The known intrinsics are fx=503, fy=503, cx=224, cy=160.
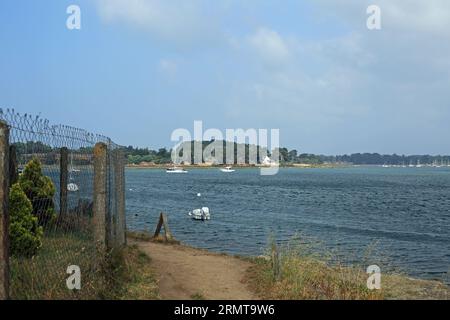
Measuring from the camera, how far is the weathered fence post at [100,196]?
828 cm

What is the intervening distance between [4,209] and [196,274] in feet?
21.4

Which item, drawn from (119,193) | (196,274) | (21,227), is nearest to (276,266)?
(196,274)

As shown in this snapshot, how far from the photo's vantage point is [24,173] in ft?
36.0

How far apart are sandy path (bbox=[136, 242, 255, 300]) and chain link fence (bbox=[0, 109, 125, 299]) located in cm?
135

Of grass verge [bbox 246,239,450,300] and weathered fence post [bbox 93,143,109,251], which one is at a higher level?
weathered fence post [bbox 93,143,109,251]

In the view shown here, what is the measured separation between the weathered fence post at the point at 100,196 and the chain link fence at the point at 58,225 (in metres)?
0.02

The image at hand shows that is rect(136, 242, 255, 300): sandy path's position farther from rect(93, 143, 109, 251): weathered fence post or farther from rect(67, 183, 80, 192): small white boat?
rect(67, 183, 80, 192): small white boat

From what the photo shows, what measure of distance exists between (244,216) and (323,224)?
6012 mm

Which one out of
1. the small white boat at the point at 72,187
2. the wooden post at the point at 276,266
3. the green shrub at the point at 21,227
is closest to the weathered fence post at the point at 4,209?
the green shrub at the point at 21,227

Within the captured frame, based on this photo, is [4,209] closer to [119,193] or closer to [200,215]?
[119,193]

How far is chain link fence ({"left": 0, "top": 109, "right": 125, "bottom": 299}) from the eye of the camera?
6.74m

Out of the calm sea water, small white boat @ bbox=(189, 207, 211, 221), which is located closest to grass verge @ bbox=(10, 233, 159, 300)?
the calm sea water

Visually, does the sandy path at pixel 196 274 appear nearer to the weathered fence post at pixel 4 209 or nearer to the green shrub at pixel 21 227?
the green shrub at pixel 21 227

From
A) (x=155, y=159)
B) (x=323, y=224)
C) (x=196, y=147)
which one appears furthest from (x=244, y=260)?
(x=155, y=159)
